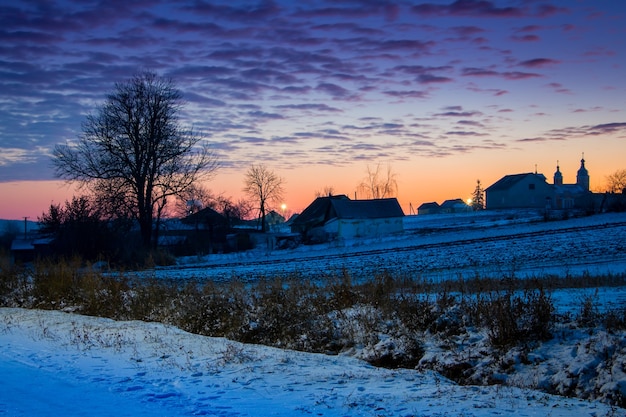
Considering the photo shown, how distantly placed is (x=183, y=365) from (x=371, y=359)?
353 centimetres

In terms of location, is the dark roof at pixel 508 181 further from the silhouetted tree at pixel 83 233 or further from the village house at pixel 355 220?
the silhouetted tree at pixel 83 233

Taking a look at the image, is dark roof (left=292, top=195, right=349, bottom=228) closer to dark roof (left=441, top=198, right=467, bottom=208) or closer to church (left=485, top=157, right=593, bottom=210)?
church (left=485, top=157, right=593, bottom=210)

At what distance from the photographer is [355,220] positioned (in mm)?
71812

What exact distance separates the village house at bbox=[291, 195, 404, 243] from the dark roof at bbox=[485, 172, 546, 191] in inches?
1490

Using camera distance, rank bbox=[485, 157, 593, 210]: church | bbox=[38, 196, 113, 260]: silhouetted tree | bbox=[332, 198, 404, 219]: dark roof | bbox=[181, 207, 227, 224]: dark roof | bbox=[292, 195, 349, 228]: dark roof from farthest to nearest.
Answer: bbox=[485, 157, 593, 210]: church → bbox=[292, 195, 349, 228]: dark roof → bbox=[181, 207, 227, 224]: dark roof → bbox=[332, 198, 404, 219]: dark roof → bbox=[38, 196, 113, 260]: silhouetted tree

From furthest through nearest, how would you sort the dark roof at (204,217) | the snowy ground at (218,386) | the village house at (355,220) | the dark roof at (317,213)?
the dark roof at (317,213), the dark roof at (204,217), the village house at (355,220), the snowy ground at (218,386)

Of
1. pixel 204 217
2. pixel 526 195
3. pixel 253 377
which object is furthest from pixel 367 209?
pixel 253 377

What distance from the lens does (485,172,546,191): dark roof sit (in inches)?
4085

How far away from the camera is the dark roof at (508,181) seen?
103750mm

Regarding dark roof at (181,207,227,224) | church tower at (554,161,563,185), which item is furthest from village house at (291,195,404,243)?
church tower at (554,161,563,185)

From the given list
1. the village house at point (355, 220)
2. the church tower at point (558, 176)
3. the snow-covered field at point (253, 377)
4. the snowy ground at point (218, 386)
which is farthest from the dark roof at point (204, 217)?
the church tower at point (558, 176)

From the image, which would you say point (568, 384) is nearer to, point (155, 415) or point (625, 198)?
point (155, 415)

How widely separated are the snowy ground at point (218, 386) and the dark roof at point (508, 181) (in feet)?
328

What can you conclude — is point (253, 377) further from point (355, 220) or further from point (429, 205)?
point (429, 205)
